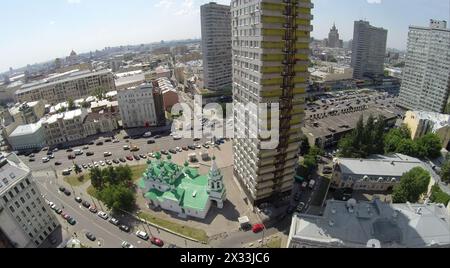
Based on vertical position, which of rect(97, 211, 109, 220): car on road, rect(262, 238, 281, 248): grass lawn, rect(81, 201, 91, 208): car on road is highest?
rect(81, 201, 91, 208): car on road

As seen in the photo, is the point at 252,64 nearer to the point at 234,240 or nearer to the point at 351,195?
the point at 234,240

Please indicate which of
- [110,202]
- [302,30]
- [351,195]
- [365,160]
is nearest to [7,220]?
[110,202]

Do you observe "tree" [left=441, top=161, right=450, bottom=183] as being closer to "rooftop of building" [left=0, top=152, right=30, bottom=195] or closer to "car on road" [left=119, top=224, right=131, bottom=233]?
"car on road" [left=119, top=224, right=131, bottom=233]

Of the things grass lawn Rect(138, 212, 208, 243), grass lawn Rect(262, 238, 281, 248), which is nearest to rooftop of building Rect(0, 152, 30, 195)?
grass lawn Rect(138, 212, 208, 243)

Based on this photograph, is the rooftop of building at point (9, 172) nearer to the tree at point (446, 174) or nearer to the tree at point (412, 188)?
the tree at point (412, 188)
